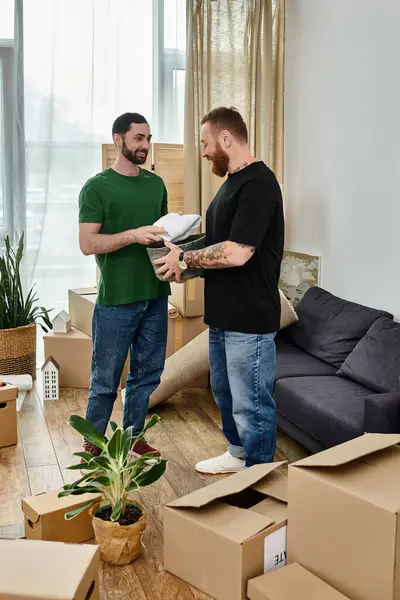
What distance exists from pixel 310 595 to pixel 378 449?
1.48 ft

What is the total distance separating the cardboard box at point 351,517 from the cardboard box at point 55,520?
79 centimetres

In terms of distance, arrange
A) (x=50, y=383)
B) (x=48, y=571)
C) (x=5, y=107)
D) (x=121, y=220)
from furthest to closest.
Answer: (x=5, y=107), (x=50, y=383), (x=121, y=220), (x=48, y=571)

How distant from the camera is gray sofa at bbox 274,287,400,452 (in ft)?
10.1

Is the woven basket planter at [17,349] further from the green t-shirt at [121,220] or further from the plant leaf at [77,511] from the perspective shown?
the plant leaf at [77,511]

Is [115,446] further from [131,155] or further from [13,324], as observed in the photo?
[13,324]

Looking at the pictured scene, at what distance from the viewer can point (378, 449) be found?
2.17 meters

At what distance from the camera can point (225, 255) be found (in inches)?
108

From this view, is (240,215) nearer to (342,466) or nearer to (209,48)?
(342,466)

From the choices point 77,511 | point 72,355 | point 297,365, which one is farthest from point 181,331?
point 77,511

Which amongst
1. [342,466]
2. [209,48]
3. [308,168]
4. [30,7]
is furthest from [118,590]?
[30,7]

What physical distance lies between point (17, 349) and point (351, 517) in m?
3.02

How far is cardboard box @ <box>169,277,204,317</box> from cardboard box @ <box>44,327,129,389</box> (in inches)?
19.3

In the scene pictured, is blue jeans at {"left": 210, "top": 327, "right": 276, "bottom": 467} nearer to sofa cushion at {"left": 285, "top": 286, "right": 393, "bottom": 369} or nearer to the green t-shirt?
the green t-shirt

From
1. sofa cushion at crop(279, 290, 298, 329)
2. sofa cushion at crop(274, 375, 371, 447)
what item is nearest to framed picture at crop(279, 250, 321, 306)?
sofa cushion at crop(279, 290, 298, 329)
